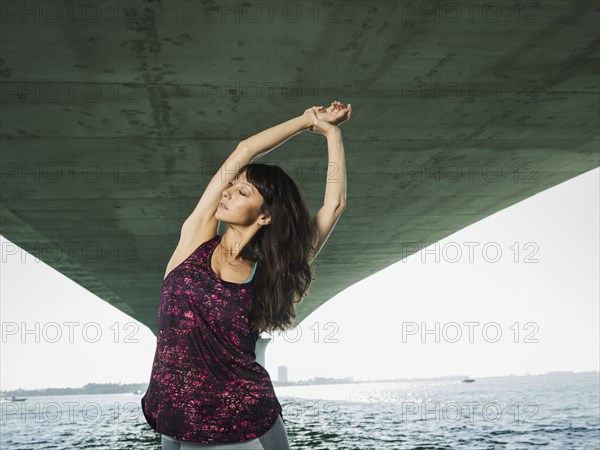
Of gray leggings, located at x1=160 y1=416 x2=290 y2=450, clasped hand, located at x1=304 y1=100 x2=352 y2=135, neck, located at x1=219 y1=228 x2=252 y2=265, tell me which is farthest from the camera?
clasped hand, located at x1=304 y1=100 x2=352 y2=135

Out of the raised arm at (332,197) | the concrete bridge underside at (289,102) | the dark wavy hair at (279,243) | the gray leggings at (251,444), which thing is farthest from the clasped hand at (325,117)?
the concrete bridge underside at (289,102)

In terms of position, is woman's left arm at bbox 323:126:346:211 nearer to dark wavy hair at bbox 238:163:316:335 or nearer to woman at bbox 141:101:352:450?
woman at bbox 141:101:352:450

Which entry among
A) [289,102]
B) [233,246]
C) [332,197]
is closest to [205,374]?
[233,246]

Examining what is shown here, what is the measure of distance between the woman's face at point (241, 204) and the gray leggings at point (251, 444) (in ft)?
2.28

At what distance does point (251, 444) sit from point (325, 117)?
130 cm

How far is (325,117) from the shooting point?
9.77 ft

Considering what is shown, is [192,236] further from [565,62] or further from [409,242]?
[409,242]

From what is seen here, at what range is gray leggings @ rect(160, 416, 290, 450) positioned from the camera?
7.34 ft

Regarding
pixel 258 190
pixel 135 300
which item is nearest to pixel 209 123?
pixel 258 190

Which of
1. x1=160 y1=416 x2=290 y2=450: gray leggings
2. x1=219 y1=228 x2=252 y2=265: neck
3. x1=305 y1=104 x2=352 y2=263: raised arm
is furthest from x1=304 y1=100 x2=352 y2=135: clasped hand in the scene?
x1=160 y1=416 x2=290 y2=450: gray leggings

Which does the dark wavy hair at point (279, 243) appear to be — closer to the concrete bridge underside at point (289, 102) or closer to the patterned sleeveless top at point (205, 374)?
the patterned sleeveless top at point (205, 374)

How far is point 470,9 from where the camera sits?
286 inches

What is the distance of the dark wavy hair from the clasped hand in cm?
39

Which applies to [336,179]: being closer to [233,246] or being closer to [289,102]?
[233,246]
